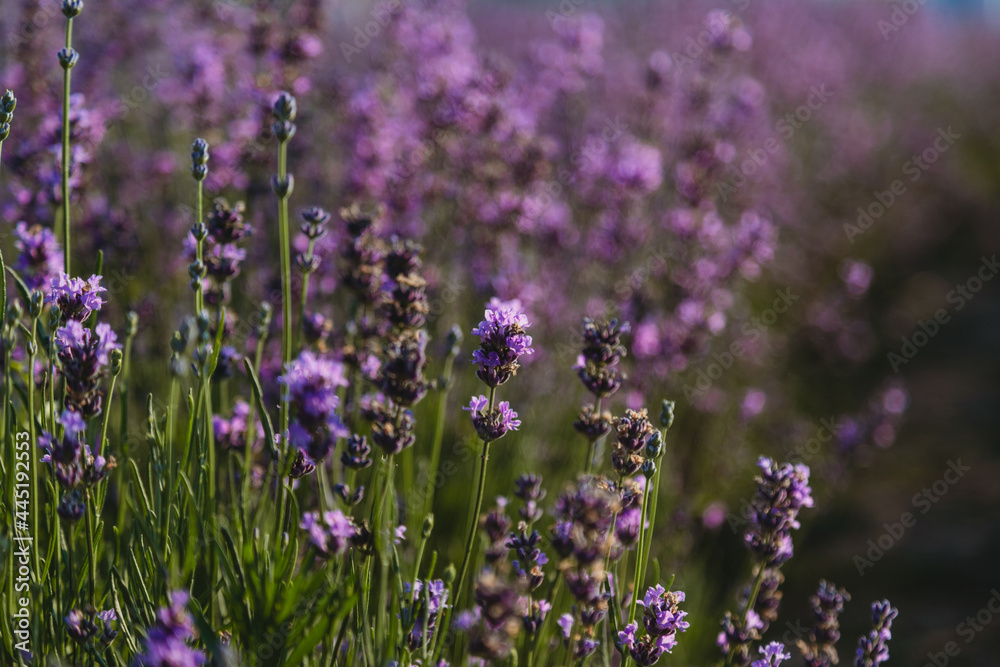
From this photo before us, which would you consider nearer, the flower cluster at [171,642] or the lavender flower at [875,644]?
the flower cluster at [171,642]

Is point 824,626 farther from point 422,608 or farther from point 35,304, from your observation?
point 35,304

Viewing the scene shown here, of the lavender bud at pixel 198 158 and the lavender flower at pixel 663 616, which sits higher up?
the lavender bud at pixel 198 158

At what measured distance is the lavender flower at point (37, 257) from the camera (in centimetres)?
189

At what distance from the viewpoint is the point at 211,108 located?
3672 mm

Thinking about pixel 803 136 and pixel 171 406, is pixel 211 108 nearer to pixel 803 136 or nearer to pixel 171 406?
pixel 171 406

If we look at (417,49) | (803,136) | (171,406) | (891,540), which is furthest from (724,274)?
(803,136)

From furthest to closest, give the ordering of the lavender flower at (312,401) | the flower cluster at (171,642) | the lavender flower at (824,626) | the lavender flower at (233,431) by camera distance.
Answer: the lavender flower at (233,431), the lavender flower at (824,626), the lavender flower at (312,401), the flower cluster at (171,642)

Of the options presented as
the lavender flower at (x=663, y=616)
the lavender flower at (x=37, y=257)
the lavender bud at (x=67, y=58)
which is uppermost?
the lavender bud at (x=67, y=58)

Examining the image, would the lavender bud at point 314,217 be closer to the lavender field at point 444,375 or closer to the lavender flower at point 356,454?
the lavender field at point 444,375

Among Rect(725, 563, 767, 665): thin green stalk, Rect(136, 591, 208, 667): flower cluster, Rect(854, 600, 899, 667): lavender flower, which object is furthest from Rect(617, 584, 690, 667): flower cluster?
Rect(136, 591, 208, 667): flower cluster

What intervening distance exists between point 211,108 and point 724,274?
2677 mm

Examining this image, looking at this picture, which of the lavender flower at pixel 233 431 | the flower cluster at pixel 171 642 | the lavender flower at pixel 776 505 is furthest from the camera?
the lavender flower at pixel 233 431

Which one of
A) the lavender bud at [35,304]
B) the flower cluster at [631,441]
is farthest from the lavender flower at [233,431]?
the flower cluster at [631,441]

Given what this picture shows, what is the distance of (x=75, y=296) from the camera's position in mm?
1535
